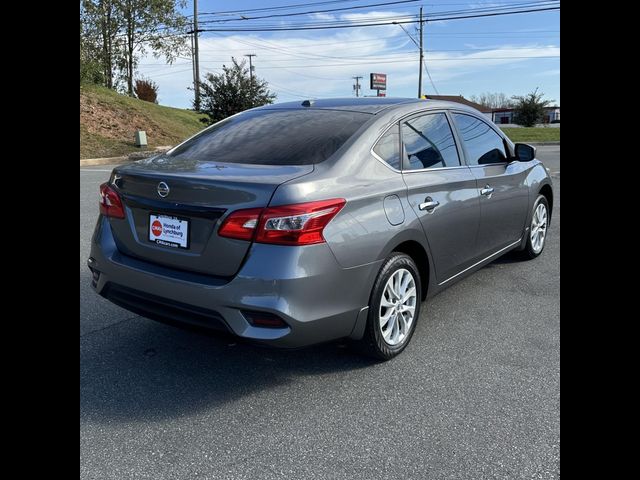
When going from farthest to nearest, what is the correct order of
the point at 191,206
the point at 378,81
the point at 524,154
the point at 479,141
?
the point at 378,81 < the point at 524,154 < the point at 479,141 < the point at 191,206

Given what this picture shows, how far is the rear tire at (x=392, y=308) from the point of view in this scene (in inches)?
125

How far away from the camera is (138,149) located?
67.9ft

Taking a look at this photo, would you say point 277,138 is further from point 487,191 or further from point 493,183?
point 493,183

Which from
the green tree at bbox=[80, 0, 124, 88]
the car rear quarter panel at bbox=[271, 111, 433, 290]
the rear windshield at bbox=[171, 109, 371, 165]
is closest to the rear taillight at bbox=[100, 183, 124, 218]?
the rear windshield at bbox=[171, 109, 371, 165]

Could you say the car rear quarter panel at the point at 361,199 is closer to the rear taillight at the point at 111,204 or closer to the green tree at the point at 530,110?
the rear taillight at the point at 111,204

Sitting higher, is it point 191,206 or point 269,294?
point 191,206

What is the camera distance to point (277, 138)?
137 inches

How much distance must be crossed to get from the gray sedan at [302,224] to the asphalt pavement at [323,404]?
32cm

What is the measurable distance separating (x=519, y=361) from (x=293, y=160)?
6.09 feet

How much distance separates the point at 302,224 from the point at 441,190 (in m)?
1.37

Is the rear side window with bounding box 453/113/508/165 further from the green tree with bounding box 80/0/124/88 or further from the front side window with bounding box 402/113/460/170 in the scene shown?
the green tree with bounding box 80/0/124/88

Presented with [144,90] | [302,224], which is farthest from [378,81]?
[302,224]

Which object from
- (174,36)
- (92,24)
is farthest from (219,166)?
(174,36)

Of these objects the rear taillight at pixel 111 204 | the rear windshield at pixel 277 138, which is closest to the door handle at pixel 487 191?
the rear windshield at pixel 277 138
